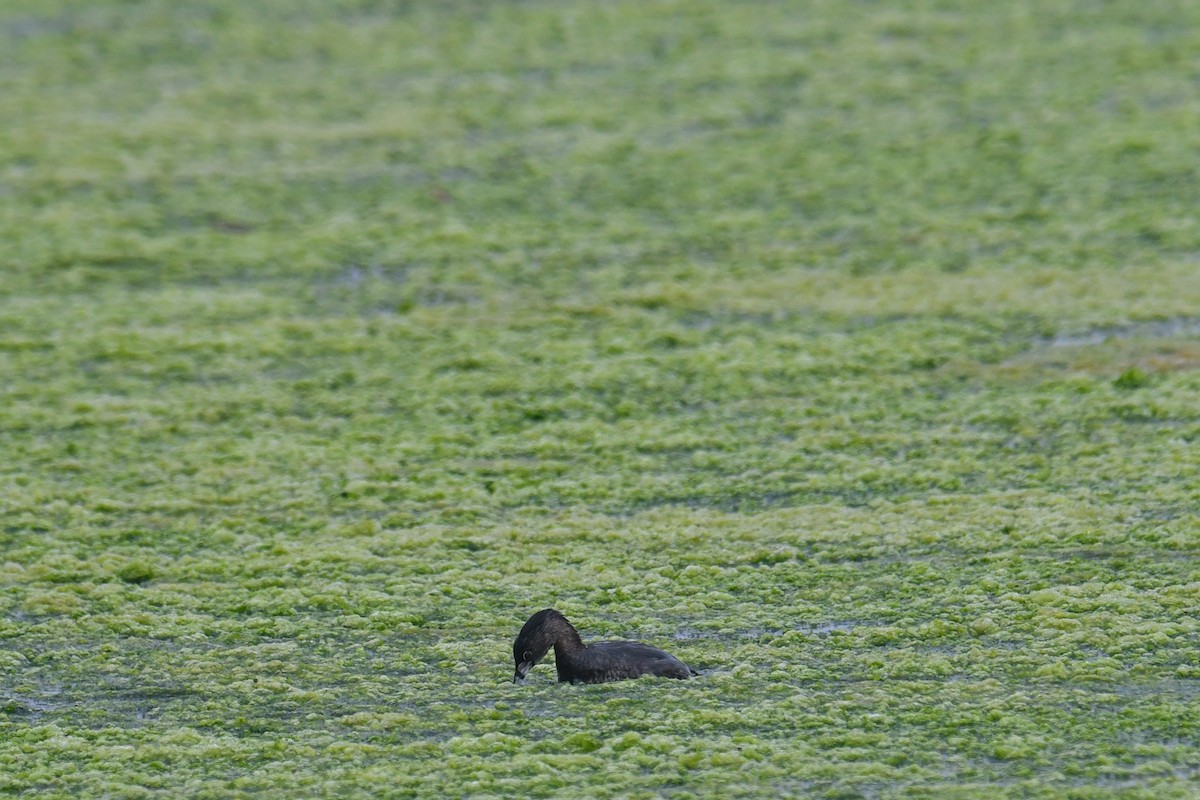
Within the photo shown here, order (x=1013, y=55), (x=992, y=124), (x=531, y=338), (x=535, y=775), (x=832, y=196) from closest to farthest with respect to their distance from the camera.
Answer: (x=535, y=775)
(x=531, y=338)
(x=832, y=196)
(x=992, y=124)
(x=1013, y=55)

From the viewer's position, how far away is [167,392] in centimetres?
531

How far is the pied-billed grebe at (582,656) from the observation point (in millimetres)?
3373

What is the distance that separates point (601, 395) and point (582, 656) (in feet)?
6.13

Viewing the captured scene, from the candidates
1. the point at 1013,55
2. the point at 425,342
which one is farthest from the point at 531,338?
the point at 1013,55

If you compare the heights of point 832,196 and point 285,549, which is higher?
point 832,196

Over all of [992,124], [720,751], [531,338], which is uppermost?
[992,124]

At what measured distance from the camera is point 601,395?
17.0 ft

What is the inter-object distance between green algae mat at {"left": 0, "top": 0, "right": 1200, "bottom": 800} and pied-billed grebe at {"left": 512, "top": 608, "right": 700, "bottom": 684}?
43mm

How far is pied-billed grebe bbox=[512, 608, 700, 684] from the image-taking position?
3373 mm

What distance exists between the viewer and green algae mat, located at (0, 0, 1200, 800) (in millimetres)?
3285

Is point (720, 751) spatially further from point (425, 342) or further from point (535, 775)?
point (425, 342)

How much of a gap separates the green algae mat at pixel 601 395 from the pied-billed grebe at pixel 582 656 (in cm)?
4

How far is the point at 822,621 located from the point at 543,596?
0.60 meters

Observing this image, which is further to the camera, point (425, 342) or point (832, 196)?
point (832, 196)
